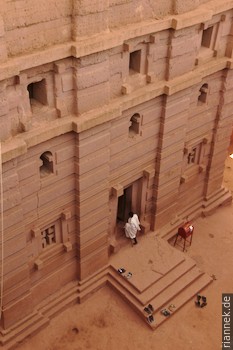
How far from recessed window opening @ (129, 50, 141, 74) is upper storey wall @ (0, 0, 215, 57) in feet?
3.91

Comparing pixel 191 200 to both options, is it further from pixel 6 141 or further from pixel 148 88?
pixel 6 141

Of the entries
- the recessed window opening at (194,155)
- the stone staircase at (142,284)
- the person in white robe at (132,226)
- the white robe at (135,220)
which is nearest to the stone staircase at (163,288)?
the stone staircase at (142,284)

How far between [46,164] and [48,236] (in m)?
2.59

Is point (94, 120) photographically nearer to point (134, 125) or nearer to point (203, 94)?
point (134, 125)

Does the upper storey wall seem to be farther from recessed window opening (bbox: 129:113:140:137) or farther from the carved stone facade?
recessed window opening (bbox: 129:113:140:137)

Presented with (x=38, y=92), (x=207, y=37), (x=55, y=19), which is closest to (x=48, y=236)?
(x=38, y=92)

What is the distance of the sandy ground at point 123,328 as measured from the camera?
15297 mm

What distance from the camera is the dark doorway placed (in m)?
17.6

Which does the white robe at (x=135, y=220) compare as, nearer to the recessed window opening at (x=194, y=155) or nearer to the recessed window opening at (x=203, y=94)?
the recessed window opening at (x=194, y=155)

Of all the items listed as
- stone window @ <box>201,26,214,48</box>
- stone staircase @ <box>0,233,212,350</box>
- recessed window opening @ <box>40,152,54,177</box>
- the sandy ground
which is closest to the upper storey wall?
recessed window opening @ <box>40,152,54,177</box>

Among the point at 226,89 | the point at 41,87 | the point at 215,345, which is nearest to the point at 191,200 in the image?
the point at 226,89

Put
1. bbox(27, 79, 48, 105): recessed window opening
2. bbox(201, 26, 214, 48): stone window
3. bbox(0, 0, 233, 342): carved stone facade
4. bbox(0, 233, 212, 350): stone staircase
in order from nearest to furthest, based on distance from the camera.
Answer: bbox(0, 0, 233, 342): carved stone facade → bbox(27, 79, 48, 105): recessed window opening → bbox(0, 233, 212, 350): stone staircase → bbox(201, 26, 214, 48): stone window

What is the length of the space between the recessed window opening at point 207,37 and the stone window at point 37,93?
7.22 meters

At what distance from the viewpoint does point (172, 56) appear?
49.0 ft
